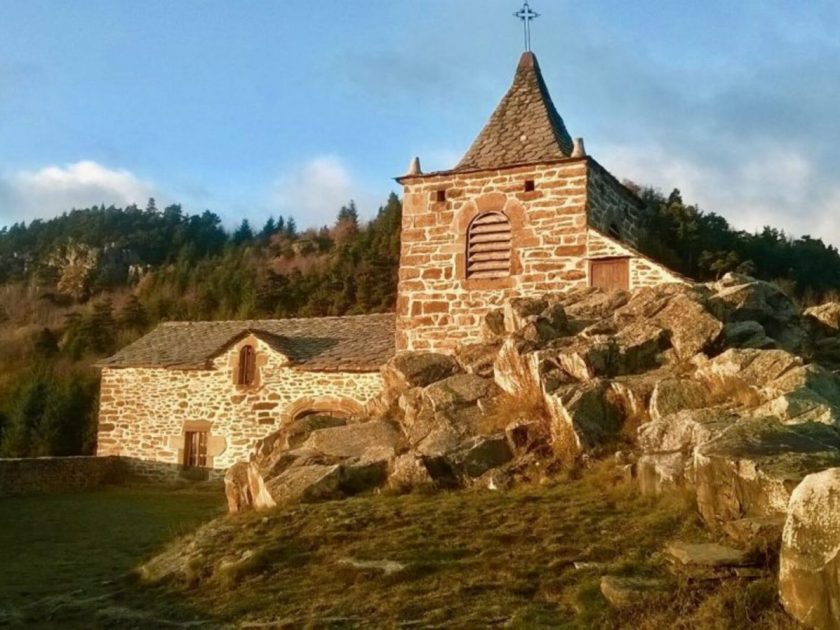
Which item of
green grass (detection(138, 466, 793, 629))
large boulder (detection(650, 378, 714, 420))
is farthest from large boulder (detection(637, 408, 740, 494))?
large boulder (detection(650, 378, 714, 420))

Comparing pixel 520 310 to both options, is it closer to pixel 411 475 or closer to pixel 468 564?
pixel 411 475

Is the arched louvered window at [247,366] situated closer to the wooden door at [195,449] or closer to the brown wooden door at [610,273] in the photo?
the wooden door at [195,449]

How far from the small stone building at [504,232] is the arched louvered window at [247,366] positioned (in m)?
6.00

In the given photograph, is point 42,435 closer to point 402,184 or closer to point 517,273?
point 402,184

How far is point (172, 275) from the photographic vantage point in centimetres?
5691

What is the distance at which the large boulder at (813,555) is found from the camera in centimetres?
525

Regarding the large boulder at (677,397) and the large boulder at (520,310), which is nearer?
the large boulder at (677,397)

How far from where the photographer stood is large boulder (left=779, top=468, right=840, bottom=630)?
5.25 m

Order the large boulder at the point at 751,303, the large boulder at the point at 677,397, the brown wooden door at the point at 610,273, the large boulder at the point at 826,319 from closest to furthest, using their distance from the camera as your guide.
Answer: the large boulder at the point at 677,397
the large boulder at the point at 751,303
the large boulder at the point at 826,319
the brown wooden door at the point at 610,273

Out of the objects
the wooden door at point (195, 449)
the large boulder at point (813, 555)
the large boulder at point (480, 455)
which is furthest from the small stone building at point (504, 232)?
the large boulder at point (813, 555)

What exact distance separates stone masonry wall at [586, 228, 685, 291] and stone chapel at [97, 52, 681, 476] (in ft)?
0.06

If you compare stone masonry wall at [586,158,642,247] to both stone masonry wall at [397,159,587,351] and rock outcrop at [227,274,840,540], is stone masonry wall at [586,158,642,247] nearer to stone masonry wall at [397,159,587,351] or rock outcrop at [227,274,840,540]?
stone masonry wall at [397,159,587,351]

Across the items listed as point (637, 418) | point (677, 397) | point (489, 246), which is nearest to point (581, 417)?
point (637, 418)

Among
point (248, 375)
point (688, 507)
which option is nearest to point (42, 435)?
point (248, 375)
